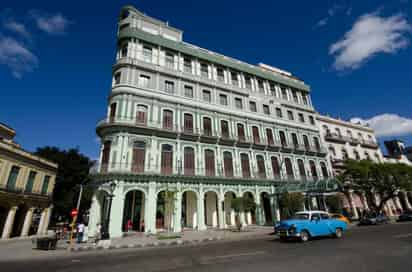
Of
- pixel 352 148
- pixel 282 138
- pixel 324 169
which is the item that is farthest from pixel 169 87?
pixel 352 148

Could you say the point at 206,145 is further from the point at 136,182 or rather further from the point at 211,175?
the point at 136,182

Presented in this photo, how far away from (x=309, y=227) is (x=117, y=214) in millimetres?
14541

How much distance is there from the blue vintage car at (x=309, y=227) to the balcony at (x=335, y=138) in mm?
25008

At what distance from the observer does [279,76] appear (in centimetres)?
3353

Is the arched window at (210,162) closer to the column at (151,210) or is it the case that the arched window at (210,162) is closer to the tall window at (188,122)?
the tall window at (188,122)

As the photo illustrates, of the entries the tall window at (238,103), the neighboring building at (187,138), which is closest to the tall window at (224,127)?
the neighboring building at (187,138)

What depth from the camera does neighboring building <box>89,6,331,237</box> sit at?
19.5 metres

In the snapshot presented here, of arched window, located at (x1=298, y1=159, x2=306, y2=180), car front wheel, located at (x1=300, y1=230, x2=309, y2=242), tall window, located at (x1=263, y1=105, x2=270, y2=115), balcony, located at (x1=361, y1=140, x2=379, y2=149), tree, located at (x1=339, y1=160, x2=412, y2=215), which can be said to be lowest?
car front wheel, located at (x1=300, y1=230, x2=309, y2=242)

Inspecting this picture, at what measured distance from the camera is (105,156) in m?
19.8

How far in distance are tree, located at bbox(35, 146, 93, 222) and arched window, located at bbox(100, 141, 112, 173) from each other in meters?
12.4

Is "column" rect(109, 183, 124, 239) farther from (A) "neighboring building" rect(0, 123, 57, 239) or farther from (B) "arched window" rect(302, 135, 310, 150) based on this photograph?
(B) "arched window" rect(302, 135, 310, 150)

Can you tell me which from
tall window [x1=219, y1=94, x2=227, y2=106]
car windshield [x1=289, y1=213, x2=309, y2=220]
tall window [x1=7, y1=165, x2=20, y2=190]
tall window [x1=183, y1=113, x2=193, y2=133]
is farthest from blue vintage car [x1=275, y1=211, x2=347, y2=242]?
tall window [x1=7, y1=165, x2=20, y2=190]

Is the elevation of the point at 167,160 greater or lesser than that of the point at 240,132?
lesser

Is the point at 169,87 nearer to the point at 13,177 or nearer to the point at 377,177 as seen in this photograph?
the point at 13,177
